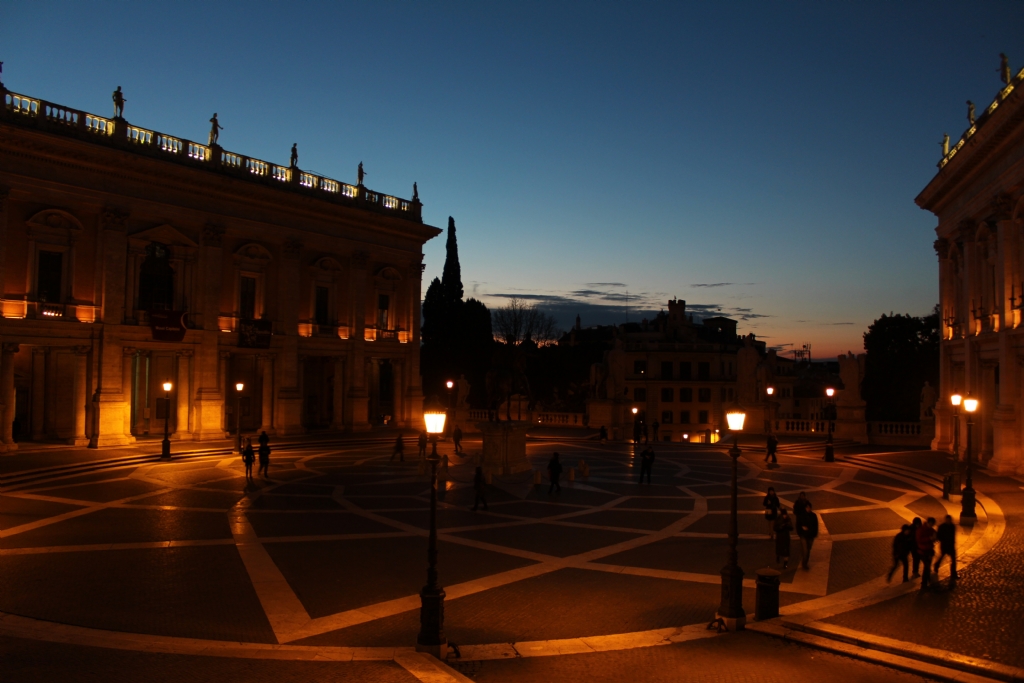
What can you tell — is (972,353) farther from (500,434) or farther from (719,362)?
(719,362)

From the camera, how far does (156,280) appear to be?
34.8 metres

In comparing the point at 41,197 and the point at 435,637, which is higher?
the point at 41,197

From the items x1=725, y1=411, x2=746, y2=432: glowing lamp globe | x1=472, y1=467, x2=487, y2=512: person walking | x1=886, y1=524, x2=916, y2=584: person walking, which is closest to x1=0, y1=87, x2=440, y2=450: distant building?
x1=472, y1=467, x2=487, y2=512: person walking

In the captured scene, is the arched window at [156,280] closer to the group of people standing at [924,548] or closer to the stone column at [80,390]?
the stone column at [80,390]

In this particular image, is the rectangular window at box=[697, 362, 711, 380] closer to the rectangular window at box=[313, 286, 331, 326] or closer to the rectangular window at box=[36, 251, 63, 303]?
the rectangular window at box=[313, 286, 331, 326]

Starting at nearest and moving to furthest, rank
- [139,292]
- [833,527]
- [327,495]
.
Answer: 1. [833,527]
2. [327,495]
3. [139,292]

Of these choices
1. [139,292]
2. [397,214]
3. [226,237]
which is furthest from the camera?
[397,214]

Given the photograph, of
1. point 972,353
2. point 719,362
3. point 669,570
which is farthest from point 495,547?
point 719,362

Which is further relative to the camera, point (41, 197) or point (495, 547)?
point (41, 197)

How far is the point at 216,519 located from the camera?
18.2 metres

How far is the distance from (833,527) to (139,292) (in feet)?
105

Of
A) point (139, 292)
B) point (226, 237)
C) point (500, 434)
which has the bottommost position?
point (500, 434)

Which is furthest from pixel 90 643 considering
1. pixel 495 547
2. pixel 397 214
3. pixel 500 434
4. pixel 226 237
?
pixel 397 214

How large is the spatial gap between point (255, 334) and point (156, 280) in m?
5.47
